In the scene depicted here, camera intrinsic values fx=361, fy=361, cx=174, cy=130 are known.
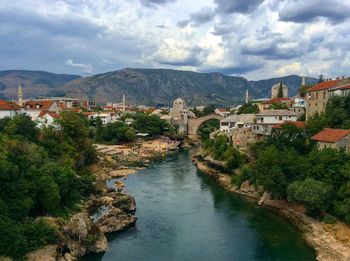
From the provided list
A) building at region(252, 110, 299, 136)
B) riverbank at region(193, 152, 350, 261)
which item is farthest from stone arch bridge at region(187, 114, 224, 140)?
riverbank at region(193, 152, 350, 261)

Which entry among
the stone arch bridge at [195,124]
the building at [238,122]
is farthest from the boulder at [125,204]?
the stone arch bridge at [195,124]

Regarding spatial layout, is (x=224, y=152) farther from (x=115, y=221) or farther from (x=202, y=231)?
(x=115, y=221)

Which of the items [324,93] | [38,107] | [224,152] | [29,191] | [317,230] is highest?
[324,93]

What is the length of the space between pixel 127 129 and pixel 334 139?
156 feet

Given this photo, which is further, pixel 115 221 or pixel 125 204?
pixel 125 204

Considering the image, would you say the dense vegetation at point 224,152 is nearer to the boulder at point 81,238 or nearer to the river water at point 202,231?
the river water at point 202,231

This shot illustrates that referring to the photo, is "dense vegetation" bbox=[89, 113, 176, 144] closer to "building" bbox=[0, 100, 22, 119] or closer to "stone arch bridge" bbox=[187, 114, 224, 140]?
"stone arch bridge" bbox=[187, 114, 224, 140]

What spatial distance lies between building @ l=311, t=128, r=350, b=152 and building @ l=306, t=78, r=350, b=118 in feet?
25.4

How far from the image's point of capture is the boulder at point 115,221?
2600 centimetres

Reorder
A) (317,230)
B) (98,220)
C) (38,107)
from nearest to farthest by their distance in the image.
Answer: (317,230), (98,220), (38,107)

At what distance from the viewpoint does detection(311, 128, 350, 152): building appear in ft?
101

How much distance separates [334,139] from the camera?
31.1 meters

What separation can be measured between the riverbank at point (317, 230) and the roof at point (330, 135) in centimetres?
678

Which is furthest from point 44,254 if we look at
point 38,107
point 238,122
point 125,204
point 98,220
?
point 38,107
